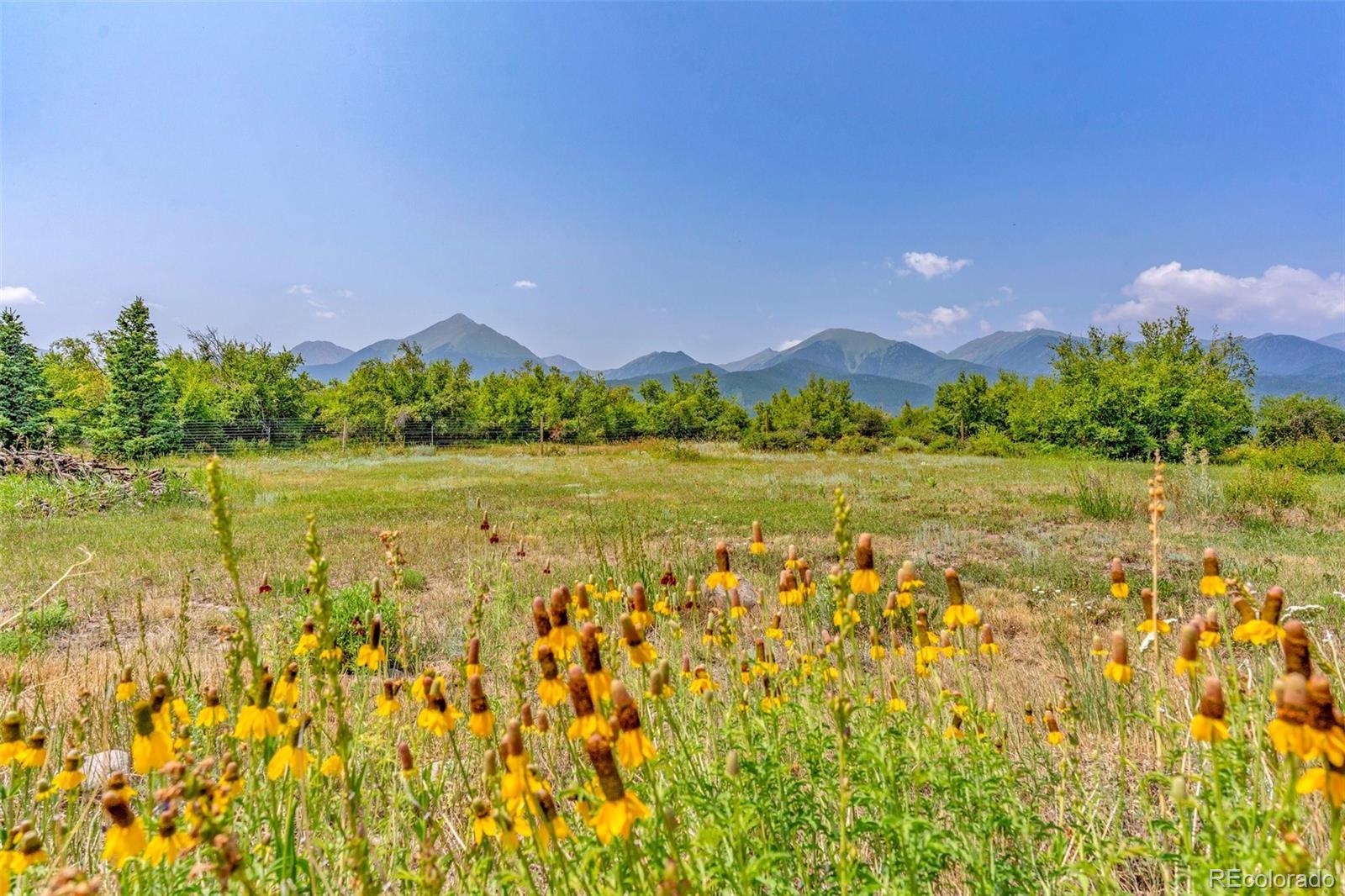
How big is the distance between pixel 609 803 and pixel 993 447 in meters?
38.4

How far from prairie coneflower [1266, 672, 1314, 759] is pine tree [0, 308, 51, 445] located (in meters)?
26.5

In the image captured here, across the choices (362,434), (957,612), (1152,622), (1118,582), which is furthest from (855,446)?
(957,612)

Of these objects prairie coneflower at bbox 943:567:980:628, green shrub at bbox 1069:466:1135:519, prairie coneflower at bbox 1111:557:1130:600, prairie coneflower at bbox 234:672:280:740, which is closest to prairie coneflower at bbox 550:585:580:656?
prairie coneflower at bbox 234:672:280:740

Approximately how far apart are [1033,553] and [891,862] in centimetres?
752

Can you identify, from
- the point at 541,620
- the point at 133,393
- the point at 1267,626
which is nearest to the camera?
the point at 1267,626

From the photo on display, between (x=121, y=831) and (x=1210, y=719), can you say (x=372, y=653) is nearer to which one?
(x=121, y=831)

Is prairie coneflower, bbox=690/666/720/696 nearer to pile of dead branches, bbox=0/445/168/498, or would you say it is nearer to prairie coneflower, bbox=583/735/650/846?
prairie coneflower, bbox=583/735/650/846

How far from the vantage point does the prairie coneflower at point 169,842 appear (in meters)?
1.01

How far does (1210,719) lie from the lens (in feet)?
3.67

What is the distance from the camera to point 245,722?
1.27m

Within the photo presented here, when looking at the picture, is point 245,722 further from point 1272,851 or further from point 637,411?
point 637,411

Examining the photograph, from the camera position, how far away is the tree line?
78.0 ft

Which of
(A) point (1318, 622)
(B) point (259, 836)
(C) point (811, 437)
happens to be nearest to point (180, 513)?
(B) point (259, 836)

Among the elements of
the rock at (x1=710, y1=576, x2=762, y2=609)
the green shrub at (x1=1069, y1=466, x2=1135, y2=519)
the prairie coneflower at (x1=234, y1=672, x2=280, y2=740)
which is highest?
the prairie coneflower at (x1=234, y1=672, x2=280, y2=740)
